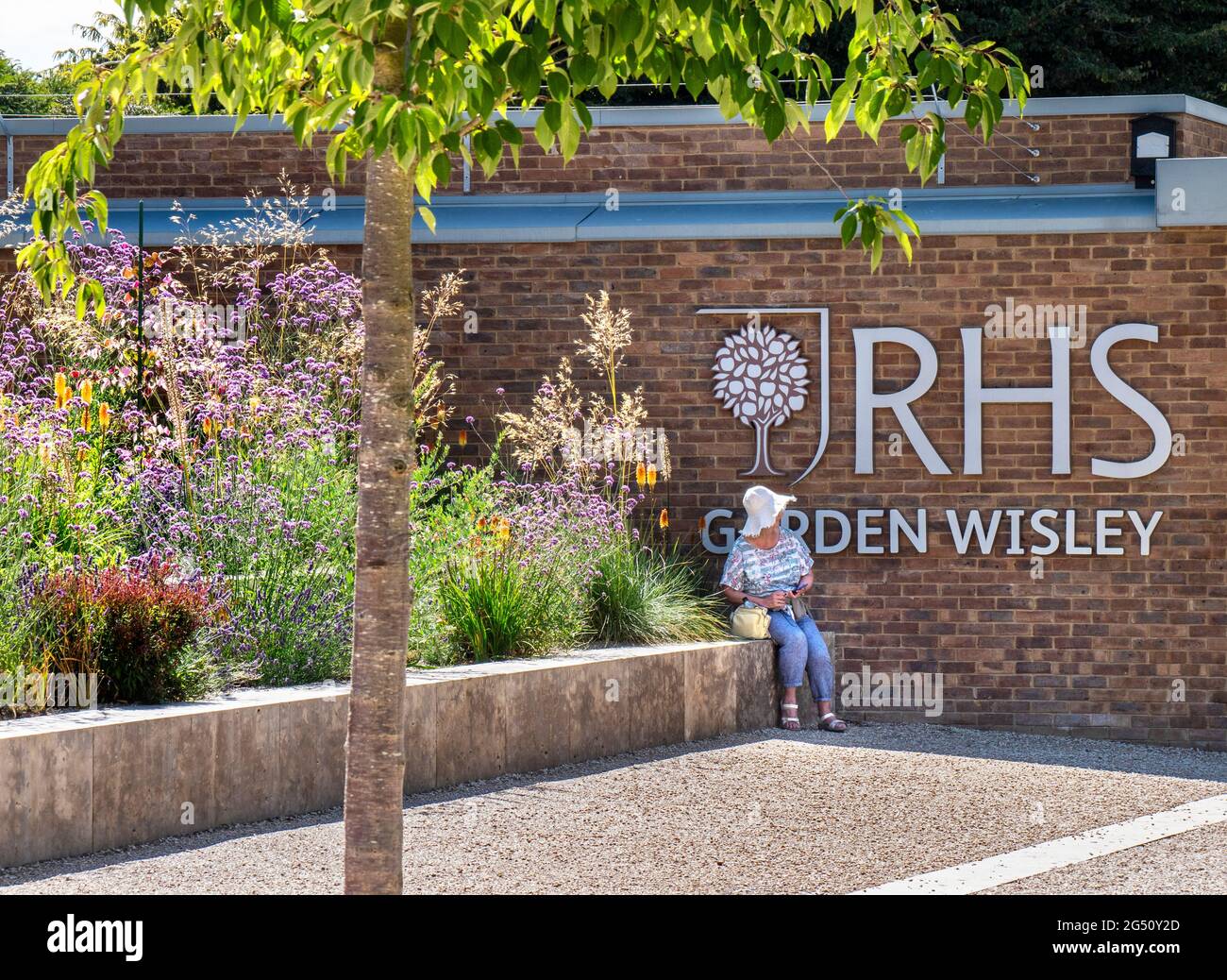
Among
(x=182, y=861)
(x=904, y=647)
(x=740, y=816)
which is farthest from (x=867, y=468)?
(x=182, y=861)

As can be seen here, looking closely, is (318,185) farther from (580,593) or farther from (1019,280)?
(1019,280)

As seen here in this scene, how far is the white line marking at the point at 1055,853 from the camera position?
540cm

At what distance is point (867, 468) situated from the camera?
10.4 m

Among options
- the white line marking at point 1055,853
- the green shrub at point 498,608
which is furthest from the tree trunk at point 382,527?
the green shrub at point 498,608

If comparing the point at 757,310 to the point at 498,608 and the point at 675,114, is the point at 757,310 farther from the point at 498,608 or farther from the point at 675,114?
the point at 498,608

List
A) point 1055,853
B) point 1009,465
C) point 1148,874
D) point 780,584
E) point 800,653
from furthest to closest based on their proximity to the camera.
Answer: point 1009,465, point 780,584, point 800,653, point 1055,853, point 1148,874

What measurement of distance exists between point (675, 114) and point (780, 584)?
3686 mm

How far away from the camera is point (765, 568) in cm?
932

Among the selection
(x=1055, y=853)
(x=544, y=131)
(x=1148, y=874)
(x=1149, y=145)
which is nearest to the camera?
(x=544, y=131)

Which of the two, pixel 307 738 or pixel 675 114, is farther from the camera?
pixel 675 114

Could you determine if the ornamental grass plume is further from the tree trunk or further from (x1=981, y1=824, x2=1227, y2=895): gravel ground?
the tree trunk

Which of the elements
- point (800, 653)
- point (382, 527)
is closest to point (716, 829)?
point (800, 653)

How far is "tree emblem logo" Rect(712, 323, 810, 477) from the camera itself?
34.3 feet

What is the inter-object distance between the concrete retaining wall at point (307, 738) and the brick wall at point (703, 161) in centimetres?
387
